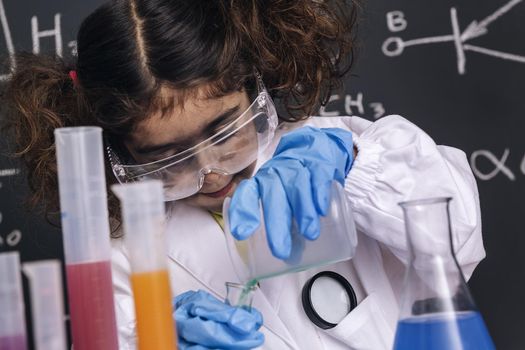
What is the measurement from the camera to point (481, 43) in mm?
1890

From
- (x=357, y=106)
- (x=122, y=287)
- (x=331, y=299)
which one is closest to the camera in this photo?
(x=331, y=299)

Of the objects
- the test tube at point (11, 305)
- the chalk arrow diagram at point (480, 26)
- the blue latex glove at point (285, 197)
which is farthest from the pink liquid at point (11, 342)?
the chalk arrow diagram at point (480, 26)

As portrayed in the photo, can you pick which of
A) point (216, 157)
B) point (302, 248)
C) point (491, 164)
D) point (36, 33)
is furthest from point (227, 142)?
point (36, 33)

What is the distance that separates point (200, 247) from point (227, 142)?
13.0 inches

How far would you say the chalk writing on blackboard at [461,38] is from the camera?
1.87m

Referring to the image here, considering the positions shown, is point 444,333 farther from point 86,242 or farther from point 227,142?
point 227,142

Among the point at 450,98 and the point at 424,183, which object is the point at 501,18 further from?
the point at 424,183

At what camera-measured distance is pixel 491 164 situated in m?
1.88

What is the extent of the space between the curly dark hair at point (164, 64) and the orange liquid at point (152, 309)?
0.71m

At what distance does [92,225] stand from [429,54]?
1396mm

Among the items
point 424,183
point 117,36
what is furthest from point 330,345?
point 117,36

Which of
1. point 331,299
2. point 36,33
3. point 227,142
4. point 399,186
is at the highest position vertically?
point 36,33

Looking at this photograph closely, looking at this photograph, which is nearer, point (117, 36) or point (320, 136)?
point (320, 136)

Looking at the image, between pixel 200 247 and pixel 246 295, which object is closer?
pixel 246 295
